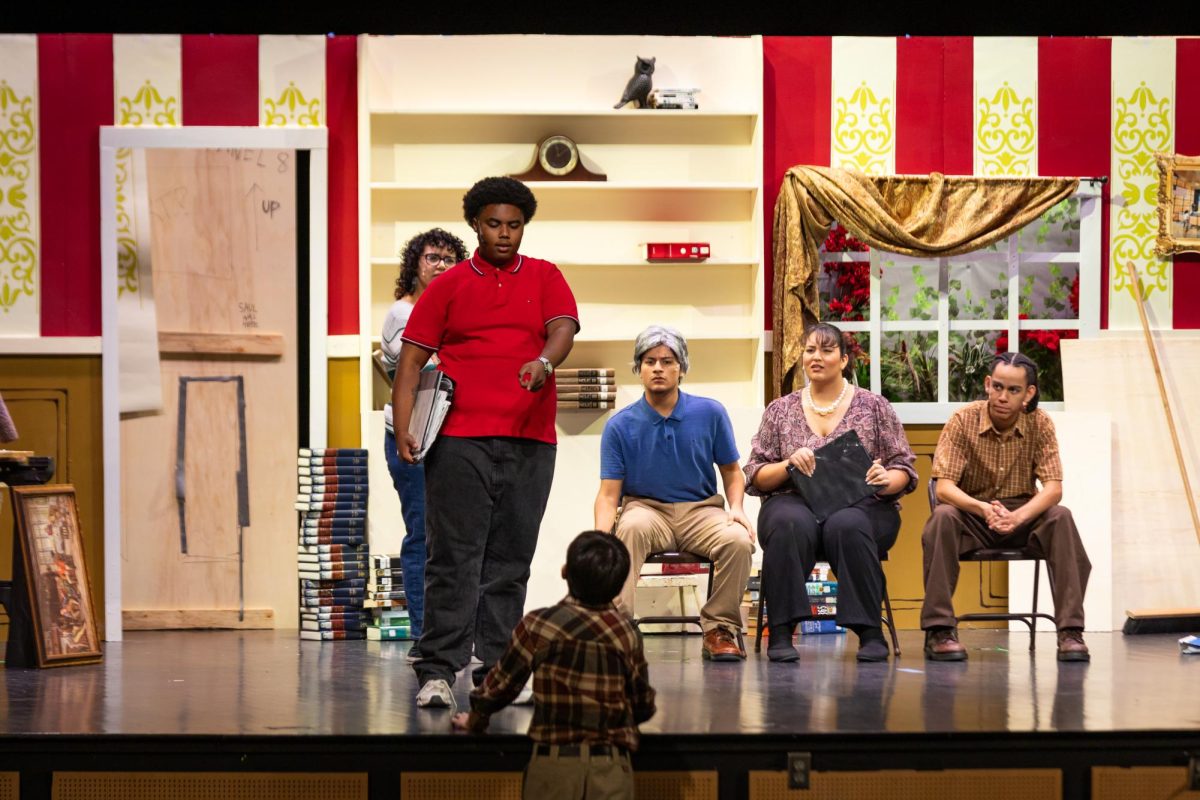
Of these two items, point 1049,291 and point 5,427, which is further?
point 1049,291

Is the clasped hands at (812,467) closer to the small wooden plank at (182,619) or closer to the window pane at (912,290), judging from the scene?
the window pane at (912,290)

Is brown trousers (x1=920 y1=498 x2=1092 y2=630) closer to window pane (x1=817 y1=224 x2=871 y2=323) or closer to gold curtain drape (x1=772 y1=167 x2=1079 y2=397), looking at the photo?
gold curtain drape (x1=772 y1=167 x2=1079 y2=397)

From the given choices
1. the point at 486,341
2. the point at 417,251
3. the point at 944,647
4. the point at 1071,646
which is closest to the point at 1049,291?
the point at 1071,646

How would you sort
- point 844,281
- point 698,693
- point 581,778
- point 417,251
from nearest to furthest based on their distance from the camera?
point 581,778 → point 698,693 → point 417,251 → point 844,281

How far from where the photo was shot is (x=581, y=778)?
10.6ft

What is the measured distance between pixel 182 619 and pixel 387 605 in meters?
1.04

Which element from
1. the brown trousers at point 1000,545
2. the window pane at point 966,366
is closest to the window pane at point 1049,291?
the window pane at point 966,366

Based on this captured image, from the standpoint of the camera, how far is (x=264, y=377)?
6402 mm

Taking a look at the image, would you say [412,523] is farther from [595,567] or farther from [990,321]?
[990,321]

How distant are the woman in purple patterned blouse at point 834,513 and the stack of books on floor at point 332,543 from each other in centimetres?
183

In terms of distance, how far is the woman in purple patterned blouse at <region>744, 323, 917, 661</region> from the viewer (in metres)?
4.96

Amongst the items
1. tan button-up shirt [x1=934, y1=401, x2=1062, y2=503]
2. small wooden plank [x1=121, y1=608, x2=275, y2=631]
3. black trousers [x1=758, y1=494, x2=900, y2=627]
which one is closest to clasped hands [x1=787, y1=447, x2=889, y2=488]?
black trousers [x1=758, y1=494, x2=900, y2=627]

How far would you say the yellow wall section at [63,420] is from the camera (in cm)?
638

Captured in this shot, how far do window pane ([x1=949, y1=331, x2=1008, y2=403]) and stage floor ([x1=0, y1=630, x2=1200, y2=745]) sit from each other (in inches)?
57.4
